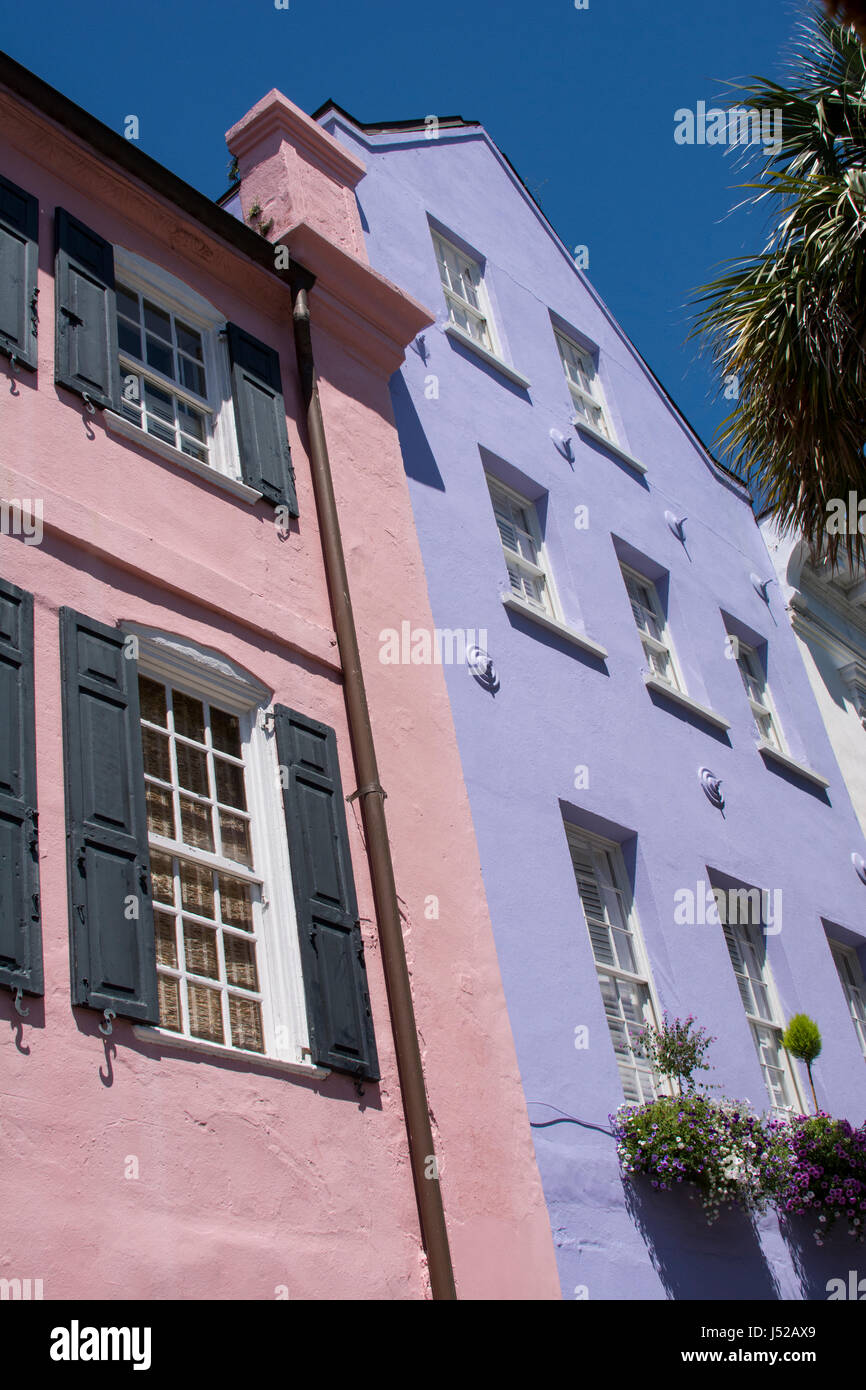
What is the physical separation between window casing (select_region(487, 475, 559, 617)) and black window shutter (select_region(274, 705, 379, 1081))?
3.82 meters

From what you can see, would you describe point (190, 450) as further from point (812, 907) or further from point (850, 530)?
point (812, 907)

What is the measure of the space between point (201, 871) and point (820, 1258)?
5.69 m

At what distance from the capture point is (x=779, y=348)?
948cm

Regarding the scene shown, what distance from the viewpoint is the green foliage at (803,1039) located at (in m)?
10.6

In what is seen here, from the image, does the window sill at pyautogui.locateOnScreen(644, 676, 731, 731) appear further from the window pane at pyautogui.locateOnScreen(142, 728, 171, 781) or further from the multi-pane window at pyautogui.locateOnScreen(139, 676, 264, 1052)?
the window pane at pyautogui.locateOnScreen(142, 728, 171, 781)

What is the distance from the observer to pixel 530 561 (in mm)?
12242

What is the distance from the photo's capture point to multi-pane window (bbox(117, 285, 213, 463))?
29.0ft

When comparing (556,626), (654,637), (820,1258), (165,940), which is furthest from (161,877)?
(654,637)

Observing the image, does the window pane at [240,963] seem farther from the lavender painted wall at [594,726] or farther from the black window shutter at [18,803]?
the lavender painted wall at [594,726]

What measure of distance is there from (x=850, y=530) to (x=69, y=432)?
16.3 feet

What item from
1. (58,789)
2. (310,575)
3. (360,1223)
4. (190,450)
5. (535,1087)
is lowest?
(360,1223)

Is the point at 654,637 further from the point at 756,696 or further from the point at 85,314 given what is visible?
the point at 85,314
